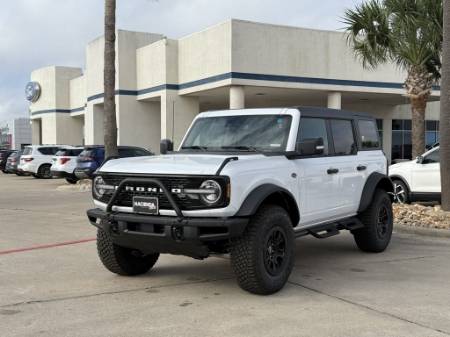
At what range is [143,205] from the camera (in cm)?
566

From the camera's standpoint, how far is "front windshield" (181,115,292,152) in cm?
661

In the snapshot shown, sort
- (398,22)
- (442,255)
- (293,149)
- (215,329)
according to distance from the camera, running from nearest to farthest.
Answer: (215,329), (293,149), (442,255), (398,22)

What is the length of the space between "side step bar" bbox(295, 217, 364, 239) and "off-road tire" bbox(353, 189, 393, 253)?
0.65 ft

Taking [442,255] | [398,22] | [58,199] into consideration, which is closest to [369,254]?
[442,255]

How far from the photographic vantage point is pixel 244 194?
5.51m

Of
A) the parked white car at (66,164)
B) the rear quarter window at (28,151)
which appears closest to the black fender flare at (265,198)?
the parked white car at (66,164)

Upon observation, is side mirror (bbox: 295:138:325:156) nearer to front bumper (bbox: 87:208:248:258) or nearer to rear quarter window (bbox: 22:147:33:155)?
front bumper (bbox: 87:208:248:258)

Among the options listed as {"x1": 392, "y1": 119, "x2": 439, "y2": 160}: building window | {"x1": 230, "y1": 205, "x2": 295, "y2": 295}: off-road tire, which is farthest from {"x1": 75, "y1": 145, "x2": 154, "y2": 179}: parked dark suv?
{"x1": 392, "y1": 119, "x2": 439, "y2": 160}: building window

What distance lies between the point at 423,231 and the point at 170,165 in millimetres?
5699

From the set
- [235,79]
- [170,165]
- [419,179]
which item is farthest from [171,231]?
[235,79]

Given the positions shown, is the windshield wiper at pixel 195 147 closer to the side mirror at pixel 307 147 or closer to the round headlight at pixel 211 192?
the side mirror at pixel 307 147

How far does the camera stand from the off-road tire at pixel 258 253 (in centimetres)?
552

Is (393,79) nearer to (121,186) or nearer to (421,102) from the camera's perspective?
(421,102)

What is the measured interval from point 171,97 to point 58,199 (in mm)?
12527
